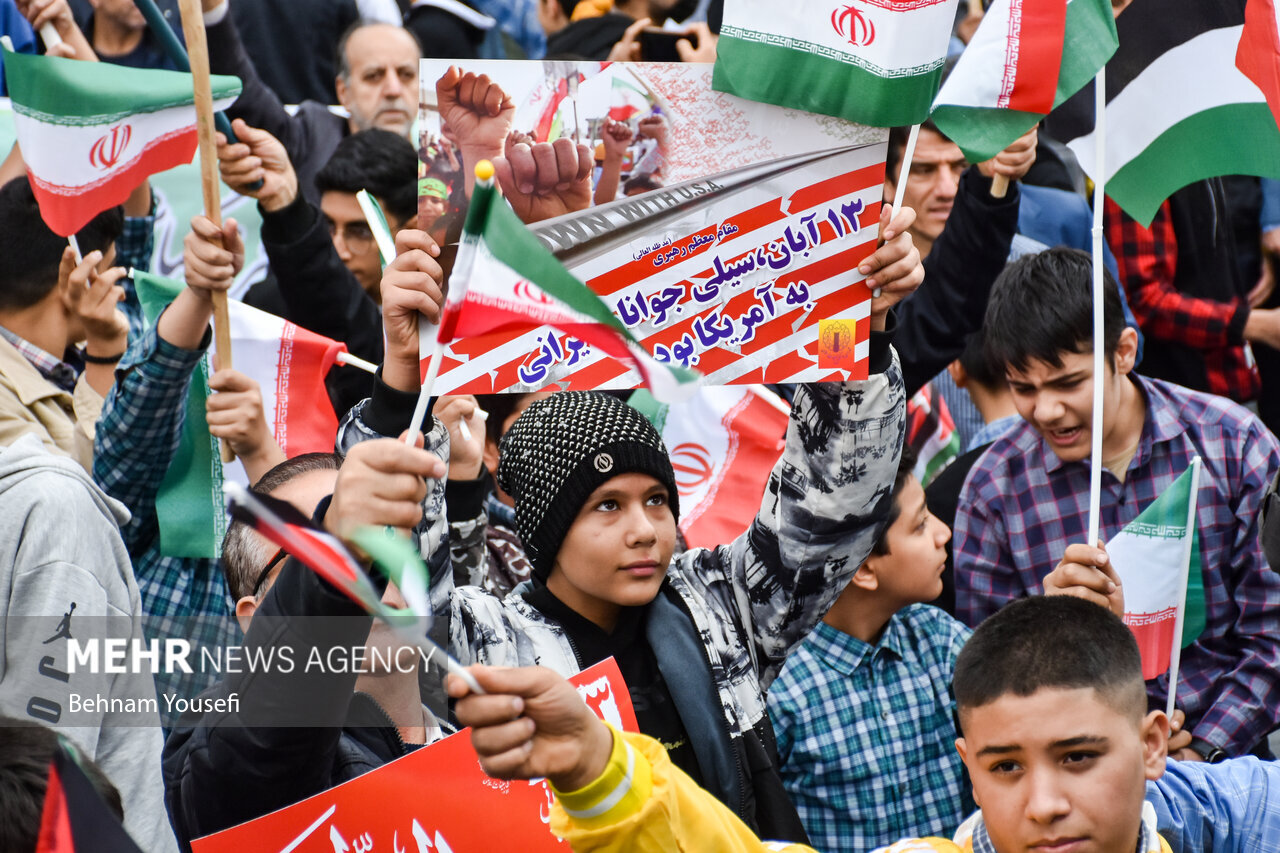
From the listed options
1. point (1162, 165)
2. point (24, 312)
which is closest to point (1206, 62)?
point (1162, 165)

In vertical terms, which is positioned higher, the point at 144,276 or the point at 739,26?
the point at 739,26

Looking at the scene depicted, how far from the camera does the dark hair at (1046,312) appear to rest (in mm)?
3844

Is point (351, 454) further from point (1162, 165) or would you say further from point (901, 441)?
point (1162, 165)

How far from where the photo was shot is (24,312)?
157 inches

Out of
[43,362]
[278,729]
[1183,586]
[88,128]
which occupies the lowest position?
[1183,586]

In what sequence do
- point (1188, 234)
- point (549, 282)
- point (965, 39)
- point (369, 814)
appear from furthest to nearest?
point (965, 39) → point (1188, 234) → point (369, 814) → point (549, 282)

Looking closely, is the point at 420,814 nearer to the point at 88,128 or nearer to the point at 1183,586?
the point at 1183,586

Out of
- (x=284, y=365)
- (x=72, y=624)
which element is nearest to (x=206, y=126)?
(x=284, y=365)

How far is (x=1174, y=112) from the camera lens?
3.32m

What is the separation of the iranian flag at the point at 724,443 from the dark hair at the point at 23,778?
262cm

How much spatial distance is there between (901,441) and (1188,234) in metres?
2.70

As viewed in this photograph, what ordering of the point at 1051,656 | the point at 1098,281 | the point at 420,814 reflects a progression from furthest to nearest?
the point at 1098,281 < the point at 1051,656 < the point at 420,814

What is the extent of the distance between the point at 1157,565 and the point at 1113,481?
743 millimetres

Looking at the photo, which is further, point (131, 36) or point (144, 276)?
point (131, 36)
